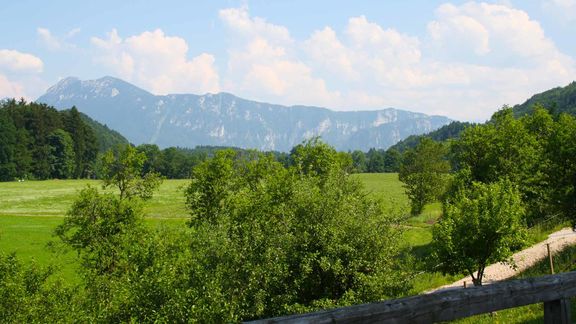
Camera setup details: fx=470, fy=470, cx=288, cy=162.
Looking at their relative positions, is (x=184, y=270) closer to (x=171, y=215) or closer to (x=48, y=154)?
(x=171, y=215)

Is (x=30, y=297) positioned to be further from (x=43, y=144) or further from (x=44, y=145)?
(x=43, y=144)

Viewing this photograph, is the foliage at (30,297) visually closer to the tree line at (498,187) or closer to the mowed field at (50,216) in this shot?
the mowed field at (50,216)

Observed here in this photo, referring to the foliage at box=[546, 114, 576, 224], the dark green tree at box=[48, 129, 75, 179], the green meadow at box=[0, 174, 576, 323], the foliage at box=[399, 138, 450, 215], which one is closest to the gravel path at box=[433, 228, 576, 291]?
the green meadow at box=[0, 174, 576, 323]

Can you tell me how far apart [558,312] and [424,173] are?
68029 millimetres

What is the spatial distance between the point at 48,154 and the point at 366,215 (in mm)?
160203

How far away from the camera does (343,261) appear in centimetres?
2586

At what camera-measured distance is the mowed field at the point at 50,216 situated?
51.5 metres

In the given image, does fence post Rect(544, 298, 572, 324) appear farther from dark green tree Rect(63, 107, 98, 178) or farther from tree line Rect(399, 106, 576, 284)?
dark green tree Rect(63, 107, 98, 178)

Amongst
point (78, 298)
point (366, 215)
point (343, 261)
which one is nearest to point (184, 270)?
point (78, 298)

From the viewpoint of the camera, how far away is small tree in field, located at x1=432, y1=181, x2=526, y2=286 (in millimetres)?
28672

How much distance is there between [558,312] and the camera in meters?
5.69

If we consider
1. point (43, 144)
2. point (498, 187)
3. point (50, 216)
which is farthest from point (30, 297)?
point (43, 144)

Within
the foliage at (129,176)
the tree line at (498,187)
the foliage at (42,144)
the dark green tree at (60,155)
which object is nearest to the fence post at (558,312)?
the tree line at (498,187)

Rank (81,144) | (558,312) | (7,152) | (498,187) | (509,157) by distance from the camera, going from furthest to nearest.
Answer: (81,144)
(7,152)
(509,157)
(498,187)
(558,312)
